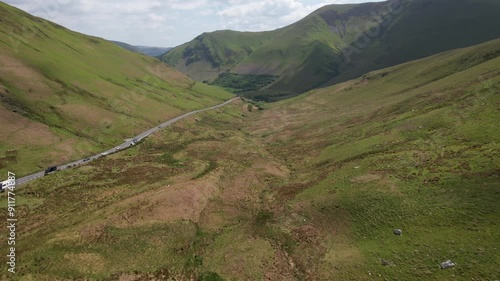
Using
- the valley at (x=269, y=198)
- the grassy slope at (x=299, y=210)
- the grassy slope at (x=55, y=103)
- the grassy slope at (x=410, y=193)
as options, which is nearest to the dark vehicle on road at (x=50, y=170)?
the grassy slope at (x=299, y=210)

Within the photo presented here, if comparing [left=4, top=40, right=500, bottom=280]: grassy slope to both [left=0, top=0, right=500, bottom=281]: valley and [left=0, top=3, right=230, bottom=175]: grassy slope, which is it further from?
[left=0, top=3, right=230, bottom=175]: grassy slope

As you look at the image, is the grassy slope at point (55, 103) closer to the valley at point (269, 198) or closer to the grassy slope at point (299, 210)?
the valley at point (269, 198)

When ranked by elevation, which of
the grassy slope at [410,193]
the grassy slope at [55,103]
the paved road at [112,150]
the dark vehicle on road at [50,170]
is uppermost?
the grassy slope at [55,103]

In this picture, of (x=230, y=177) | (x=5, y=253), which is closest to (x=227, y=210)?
(x=230, y=177)

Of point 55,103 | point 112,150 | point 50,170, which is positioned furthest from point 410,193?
point 55,103

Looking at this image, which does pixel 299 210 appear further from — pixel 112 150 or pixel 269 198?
pixel 112 150

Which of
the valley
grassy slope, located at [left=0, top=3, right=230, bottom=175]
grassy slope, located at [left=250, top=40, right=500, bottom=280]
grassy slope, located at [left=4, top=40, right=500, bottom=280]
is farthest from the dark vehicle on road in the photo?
grassy slope, located at [left=250, top=40, right=500, bottom=280]
